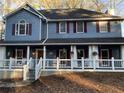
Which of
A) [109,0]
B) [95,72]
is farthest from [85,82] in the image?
[109,0]

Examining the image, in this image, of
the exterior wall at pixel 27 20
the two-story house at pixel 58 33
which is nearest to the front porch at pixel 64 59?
the two-story house at pixel 58 33

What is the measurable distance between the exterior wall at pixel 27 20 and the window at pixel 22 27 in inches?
15.9

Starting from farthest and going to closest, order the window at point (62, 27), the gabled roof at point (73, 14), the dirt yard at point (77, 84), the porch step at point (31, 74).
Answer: the window at point (62, 27), the gabled roof at point (73, 14), the porch step at point (31, 74), the dirt yard at point (77, 84)

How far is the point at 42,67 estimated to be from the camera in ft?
70.3

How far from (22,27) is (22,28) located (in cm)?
11

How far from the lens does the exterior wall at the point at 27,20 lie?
83.1ft

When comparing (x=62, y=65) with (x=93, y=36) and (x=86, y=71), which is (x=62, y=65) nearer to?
(x=86, y=71)

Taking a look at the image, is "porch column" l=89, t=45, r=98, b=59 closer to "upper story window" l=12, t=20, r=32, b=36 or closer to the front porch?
the front porch

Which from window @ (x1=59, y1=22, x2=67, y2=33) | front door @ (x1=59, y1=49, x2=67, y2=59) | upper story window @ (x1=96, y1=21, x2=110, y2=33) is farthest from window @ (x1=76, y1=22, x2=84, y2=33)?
front door @ (x1=59, y1=49, x2=67, y2=59)

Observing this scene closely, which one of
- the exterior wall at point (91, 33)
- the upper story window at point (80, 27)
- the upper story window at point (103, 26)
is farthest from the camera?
the upper story window at point (80, 27)

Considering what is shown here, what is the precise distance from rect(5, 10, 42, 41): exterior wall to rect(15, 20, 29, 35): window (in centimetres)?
40

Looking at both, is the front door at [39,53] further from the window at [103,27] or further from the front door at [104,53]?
the window at [103,27]

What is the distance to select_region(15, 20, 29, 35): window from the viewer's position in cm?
2547

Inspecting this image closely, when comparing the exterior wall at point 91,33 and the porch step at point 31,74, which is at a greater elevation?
the exterior wall at point 91,33
